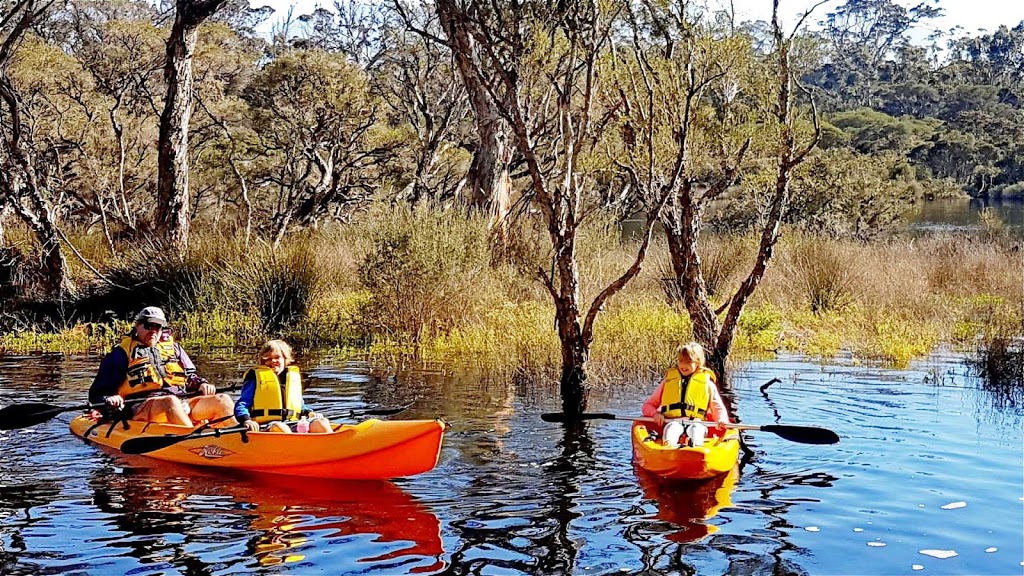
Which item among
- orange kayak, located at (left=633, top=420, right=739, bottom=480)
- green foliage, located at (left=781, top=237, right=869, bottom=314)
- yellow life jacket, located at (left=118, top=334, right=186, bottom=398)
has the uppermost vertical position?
green foliage, located at (left=781, top=237, right=869, bottom=314)

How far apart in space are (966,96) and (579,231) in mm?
58646

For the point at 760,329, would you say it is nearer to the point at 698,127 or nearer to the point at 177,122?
the point at 698,127

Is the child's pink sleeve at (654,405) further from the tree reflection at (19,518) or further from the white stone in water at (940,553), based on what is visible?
the tree reflection at (19,518)

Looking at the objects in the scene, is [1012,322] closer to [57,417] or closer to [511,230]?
[511,230]

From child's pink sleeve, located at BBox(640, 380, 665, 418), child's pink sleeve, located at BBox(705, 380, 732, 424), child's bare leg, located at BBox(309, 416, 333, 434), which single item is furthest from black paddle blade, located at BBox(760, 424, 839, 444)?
child's bare leg, located at BBox(309, 416, 333, 434)

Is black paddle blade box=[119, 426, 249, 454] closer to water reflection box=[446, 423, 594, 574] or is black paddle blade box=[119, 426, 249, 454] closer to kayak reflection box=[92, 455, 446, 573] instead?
kayak reflection box=[92, 455, 446, 573]

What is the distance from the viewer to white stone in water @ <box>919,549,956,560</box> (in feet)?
20.9

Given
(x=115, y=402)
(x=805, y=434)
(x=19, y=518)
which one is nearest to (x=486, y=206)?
(x=115, y=402)

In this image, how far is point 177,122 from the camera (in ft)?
56.5

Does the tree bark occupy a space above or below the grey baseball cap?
above

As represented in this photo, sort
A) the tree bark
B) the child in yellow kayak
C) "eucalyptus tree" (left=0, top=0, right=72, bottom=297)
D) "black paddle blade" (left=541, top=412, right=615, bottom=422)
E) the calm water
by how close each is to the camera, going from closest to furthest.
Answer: the calm water, the child in yellow kayak, "black paddle blade" (left=541, top=412, right=615, bottom=422), "eucalyptus tree" (left=0, top=0, right=72, bottom=297), the tree bark

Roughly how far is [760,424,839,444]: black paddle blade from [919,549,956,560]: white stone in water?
1.82 metres

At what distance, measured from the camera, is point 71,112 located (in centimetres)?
2250

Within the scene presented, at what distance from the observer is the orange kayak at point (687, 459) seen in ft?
25.3
